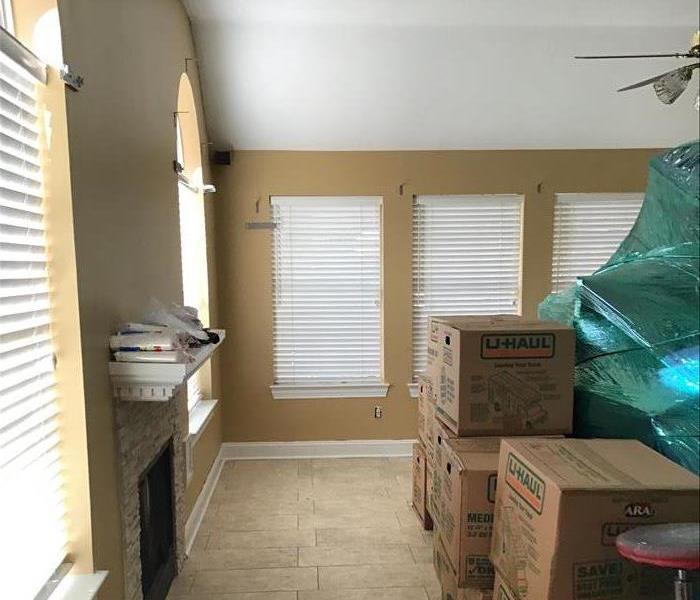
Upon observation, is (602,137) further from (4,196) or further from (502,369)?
(4,196)

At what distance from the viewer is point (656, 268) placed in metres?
1.83

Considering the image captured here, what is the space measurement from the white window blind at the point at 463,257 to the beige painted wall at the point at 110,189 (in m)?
2.20

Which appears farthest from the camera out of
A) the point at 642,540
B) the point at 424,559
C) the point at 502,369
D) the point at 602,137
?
the point at 602,137

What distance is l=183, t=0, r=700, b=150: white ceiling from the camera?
317 cm

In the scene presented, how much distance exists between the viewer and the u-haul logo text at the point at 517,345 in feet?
6.69

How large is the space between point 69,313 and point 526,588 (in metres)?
1.58

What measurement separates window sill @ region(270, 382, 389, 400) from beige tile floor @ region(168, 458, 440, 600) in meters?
0.55

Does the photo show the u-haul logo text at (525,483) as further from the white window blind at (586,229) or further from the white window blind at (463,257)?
the white window blind at (586,229)

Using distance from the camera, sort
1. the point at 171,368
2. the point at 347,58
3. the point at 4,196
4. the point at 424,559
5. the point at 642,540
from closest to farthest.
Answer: the point at 642,540, the point at 4,196, the point at 171,368, the point at 424,559, the point at 347,58

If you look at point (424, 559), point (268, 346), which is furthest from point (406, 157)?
point (424, 559)

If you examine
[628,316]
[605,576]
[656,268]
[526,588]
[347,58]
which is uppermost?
[347,58]

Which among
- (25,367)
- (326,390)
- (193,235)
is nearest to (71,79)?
(25,367)

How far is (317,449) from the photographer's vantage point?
4238mm

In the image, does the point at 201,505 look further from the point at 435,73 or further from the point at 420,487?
the point at 435,73
